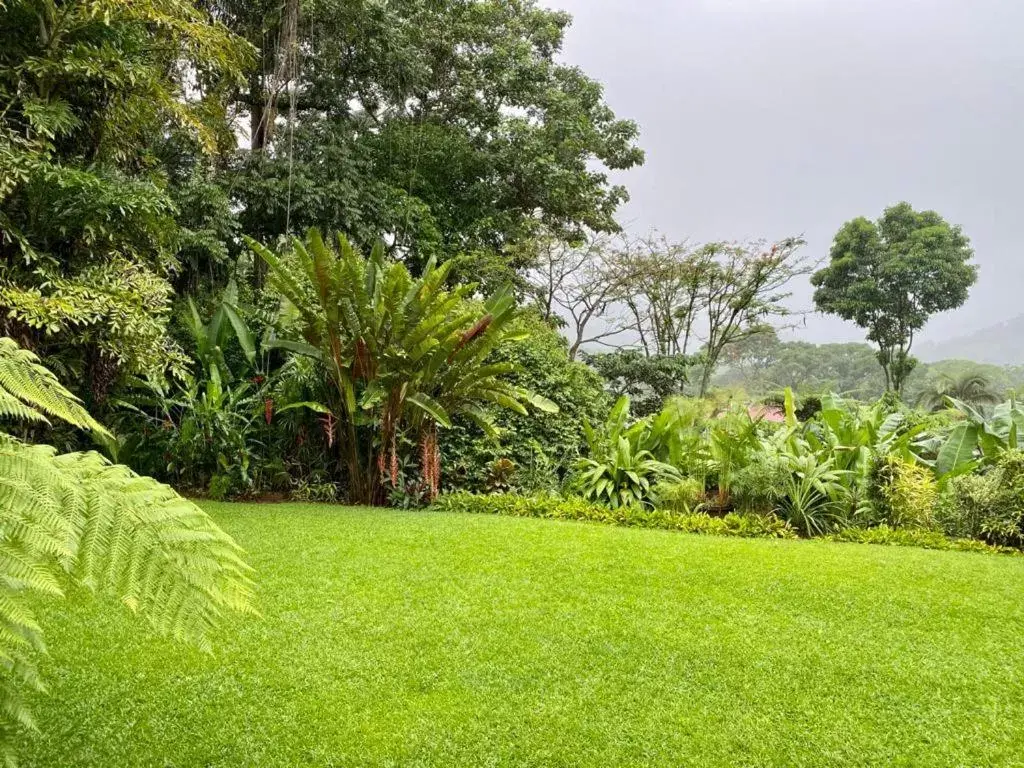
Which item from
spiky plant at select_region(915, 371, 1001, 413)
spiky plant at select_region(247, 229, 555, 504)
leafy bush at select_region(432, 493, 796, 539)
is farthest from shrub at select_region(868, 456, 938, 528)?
spiky plant at select_region(915, 371, 1001, 413)

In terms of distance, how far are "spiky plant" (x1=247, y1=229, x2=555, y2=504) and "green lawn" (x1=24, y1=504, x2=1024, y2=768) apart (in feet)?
7.12

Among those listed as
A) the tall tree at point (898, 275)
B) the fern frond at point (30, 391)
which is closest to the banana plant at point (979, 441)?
the fern frond at point (30, 391)

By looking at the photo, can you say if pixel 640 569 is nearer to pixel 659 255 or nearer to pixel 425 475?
pixel 425 475

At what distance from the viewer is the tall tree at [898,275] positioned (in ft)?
70.2

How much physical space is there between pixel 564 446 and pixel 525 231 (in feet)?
21.6

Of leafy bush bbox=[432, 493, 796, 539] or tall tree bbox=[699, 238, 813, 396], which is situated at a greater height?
tall tree bbox=[699, 238, 813, 396]

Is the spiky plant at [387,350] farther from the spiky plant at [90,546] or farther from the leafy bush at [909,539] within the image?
the spiky plant at [90,546]

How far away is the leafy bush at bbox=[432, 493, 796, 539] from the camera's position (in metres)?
4.94

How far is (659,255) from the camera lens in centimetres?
1398

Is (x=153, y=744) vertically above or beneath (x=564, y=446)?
beneath

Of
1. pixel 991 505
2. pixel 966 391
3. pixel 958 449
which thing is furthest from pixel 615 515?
pixel 966 391

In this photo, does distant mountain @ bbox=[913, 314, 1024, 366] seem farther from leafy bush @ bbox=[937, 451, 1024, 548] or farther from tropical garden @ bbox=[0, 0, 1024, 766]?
leafy bush @ bbox=[937, 451, 1024, 548]

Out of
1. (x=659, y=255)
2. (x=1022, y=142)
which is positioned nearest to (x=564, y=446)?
(x=659, y=255)

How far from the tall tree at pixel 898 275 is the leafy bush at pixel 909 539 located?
19.0 metres
